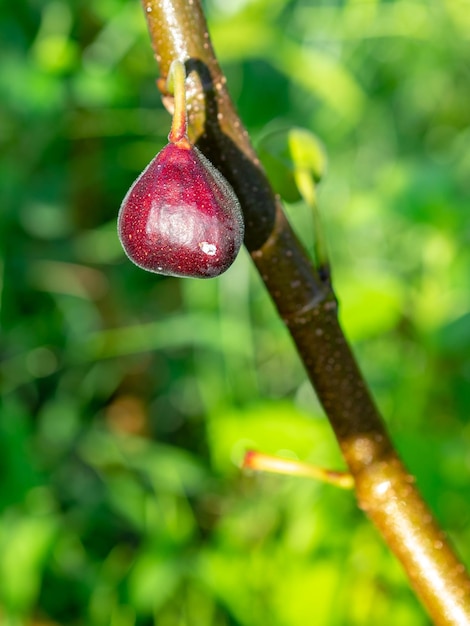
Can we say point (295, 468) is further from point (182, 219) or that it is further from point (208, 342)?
point (208, 342)

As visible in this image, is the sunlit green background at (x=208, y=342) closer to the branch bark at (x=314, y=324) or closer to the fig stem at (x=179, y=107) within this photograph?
the branch bark at (x=314, y=324)

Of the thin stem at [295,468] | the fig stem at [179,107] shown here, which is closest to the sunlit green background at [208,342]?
the thin stem at [295,468]

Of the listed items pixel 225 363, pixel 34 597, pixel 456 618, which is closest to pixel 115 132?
pixel 225 363

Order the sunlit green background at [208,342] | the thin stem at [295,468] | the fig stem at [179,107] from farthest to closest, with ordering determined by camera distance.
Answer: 1. the sunlit green background at [208,342]
2. the thin stem at [295,468]
3. the fig stem at [179,107]

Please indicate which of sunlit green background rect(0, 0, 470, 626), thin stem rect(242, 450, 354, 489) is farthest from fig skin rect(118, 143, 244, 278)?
sunlit green background rect(0, 0, 470, 626)

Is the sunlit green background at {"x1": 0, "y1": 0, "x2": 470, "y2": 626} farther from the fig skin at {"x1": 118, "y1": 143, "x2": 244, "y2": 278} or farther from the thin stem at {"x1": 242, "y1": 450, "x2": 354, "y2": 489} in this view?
the fig skin at {"x1": 118, "y1": 143, "x2": 244, "y2": 278}

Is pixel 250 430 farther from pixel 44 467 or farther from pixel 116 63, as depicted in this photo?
pixel 116 63
